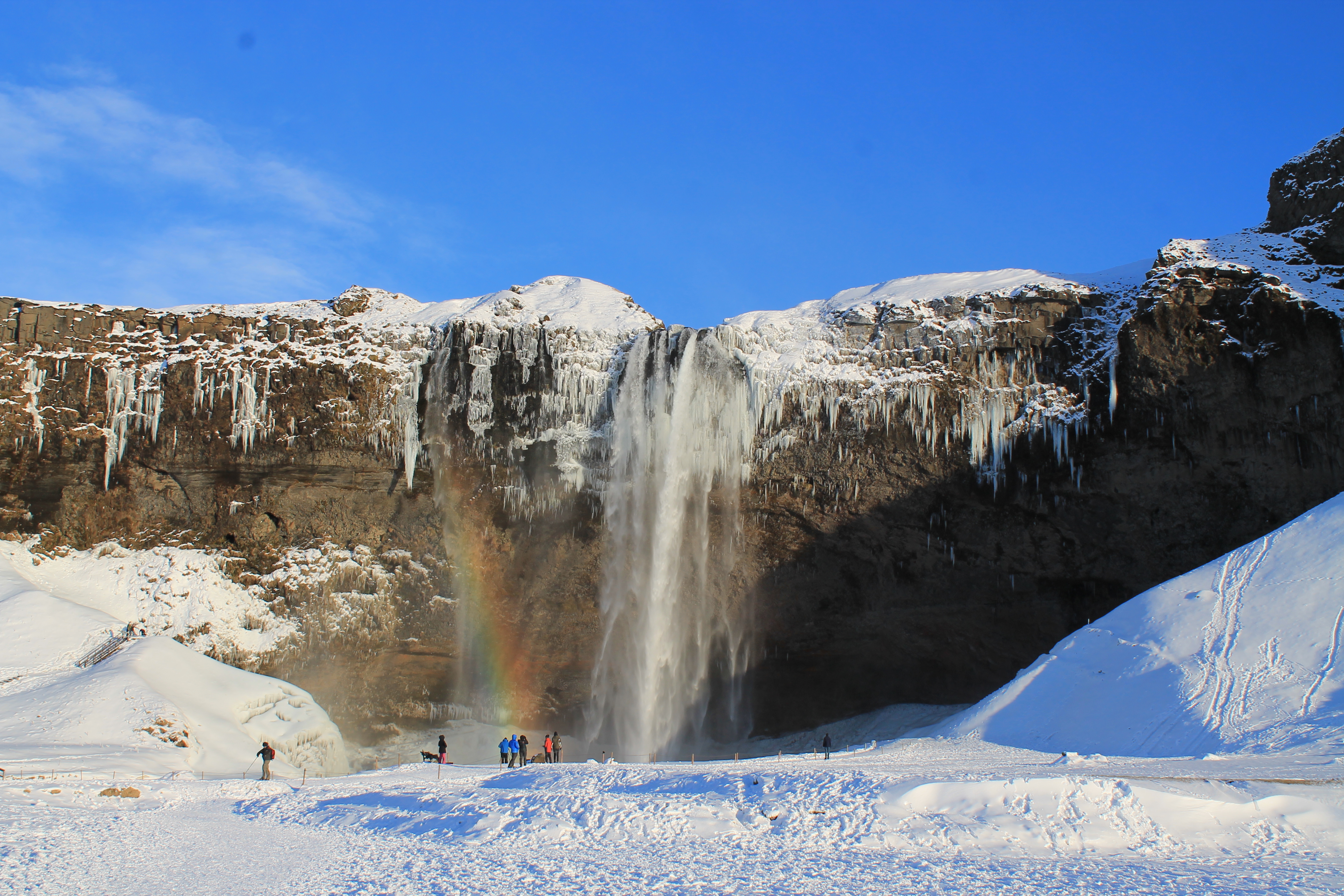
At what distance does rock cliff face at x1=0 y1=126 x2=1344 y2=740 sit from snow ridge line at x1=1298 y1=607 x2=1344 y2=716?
32.8 ft

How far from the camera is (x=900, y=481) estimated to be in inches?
1193

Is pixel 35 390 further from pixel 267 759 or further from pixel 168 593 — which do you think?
pixel 267 759

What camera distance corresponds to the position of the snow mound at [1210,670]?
1703 centimetres

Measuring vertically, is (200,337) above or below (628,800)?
above

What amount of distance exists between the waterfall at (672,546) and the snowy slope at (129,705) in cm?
A: 942

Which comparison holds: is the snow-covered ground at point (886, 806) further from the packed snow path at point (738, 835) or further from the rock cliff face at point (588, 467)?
the rock cliff face at point (588, 467)

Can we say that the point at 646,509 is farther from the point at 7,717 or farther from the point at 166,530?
the point at 7,717

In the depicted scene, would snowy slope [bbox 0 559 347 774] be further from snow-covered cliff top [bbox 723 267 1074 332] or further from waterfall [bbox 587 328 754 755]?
snow-covered cliff top [bbox 723 267 1074 332]

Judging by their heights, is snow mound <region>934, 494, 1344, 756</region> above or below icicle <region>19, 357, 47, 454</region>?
below

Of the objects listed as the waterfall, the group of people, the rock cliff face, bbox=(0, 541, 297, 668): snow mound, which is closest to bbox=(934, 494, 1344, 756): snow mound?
the rock cliff face

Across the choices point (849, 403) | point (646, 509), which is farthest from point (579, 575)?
point (849, 403)

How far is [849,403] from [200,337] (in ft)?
69.4

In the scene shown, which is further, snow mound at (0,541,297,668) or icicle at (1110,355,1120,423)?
snow mound at (0,541,297,668)

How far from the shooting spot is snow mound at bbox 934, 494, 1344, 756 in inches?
671
